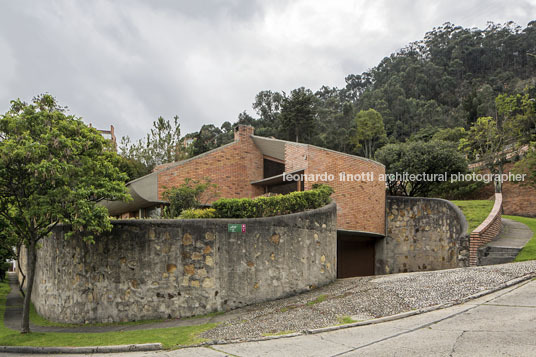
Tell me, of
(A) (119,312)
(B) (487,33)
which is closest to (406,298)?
(A) (119,312)

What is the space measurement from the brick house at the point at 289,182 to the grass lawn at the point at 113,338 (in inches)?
288

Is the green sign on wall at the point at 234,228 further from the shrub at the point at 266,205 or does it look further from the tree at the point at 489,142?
the tree at the point at 489,142

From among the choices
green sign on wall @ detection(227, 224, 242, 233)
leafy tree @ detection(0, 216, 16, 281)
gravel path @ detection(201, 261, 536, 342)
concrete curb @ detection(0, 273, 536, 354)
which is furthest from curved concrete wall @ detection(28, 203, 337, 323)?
concrete curb @ detection(0, 273, 536, 354)

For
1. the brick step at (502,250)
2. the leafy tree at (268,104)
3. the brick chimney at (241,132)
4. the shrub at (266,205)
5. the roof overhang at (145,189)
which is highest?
the leafy tree at (268,104)

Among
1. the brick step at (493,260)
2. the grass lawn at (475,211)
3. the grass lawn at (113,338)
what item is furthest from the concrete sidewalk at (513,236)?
the grass lawn at (113,338)

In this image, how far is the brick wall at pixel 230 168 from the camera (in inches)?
686

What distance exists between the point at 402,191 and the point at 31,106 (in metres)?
24.5

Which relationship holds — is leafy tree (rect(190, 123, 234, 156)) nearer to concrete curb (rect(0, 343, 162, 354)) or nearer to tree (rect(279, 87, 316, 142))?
tree (rect(279, 87, 316, 142))

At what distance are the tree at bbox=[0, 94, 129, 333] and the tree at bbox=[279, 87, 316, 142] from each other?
3656 centimetres

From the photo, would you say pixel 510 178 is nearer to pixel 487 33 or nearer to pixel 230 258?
pixel 230 258

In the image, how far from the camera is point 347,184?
16.9m

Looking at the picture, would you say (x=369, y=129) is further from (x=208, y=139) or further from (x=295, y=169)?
(x=295, y=169)

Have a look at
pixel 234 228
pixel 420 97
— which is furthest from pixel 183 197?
pixel 420 97

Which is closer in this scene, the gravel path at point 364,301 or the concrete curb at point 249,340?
the concrete curb at point 249,340
